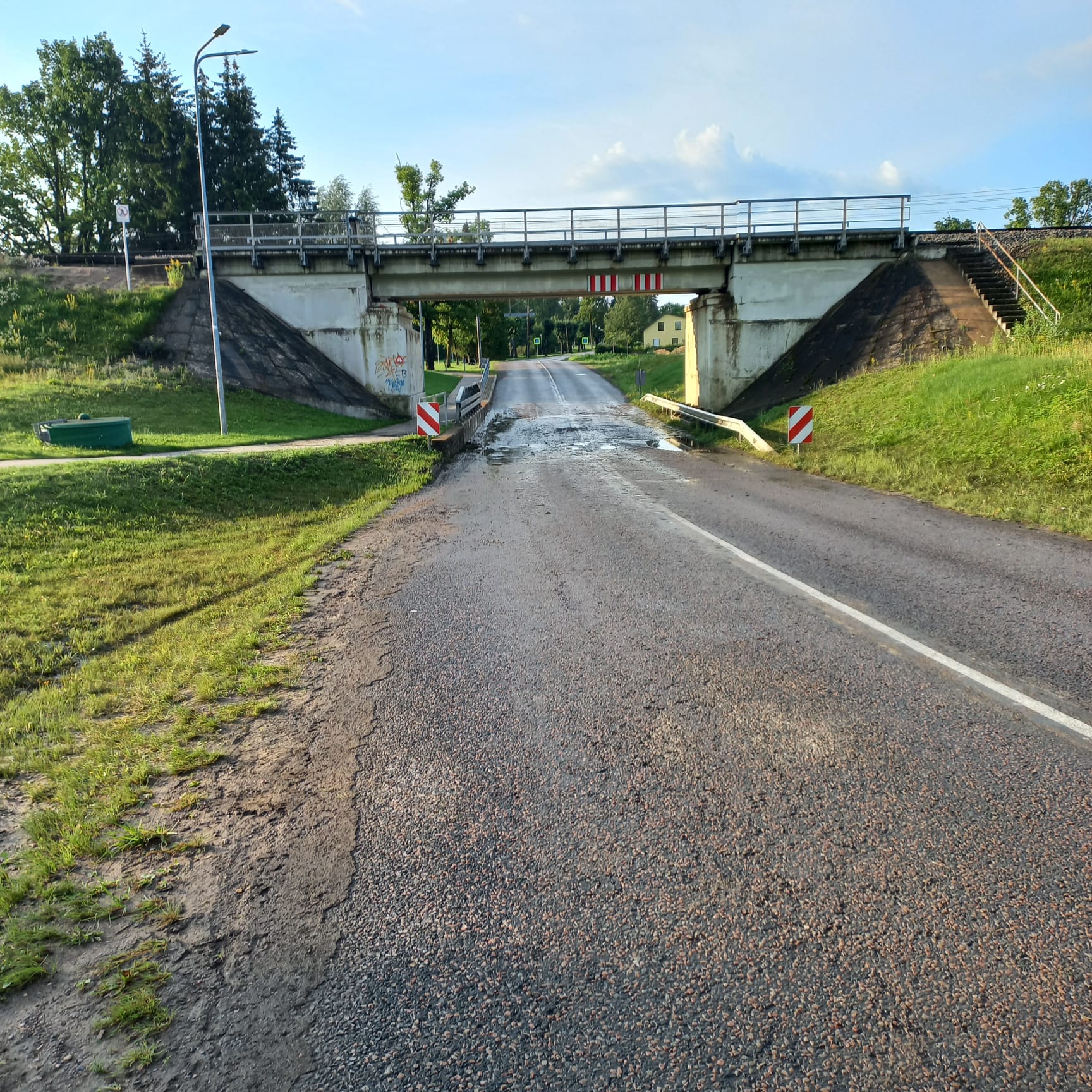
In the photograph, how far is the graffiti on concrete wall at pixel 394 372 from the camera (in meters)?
30.0

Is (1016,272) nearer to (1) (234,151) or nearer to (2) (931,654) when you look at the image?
(2) (931,654)

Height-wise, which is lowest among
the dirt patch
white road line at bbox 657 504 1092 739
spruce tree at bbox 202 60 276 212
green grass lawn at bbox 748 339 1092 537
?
the dirt patch

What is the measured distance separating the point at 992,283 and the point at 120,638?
28.7 meters

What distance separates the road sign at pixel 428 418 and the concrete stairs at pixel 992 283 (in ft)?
57.0

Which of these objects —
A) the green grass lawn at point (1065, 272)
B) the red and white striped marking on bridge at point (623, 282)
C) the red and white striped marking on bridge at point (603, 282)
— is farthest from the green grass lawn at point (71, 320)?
the green grass lawn at point (1065, 272)

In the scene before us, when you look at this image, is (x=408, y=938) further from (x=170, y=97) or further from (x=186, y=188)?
(x=170, y=97)

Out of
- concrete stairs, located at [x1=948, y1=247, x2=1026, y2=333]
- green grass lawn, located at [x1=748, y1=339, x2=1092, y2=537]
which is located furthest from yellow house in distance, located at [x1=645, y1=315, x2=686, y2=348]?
green grass lawn, located at [x1=748, y1=339, x2=1092, y2=537]

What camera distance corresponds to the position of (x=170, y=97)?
6394 centimetres

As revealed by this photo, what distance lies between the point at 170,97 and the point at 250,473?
6723 cm

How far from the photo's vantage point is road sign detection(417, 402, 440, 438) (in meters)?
19.5

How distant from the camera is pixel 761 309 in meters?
29.2

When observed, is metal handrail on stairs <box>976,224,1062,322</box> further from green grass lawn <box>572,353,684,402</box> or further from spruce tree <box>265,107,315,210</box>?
spruce tree <box>265,107,315,210</box>

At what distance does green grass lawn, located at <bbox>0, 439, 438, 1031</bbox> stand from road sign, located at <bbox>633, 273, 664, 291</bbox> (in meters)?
19.1

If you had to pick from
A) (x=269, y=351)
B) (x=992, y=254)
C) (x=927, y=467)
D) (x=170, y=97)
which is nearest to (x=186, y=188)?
(x=170, y=97)
